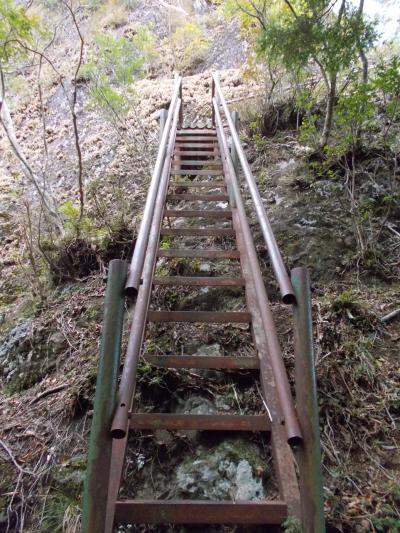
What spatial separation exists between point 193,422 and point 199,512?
0.43 m

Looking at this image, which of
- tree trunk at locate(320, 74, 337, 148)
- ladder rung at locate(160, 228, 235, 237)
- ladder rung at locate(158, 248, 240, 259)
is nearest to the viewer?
ladder rung at locate(158, 248, 240, 259)

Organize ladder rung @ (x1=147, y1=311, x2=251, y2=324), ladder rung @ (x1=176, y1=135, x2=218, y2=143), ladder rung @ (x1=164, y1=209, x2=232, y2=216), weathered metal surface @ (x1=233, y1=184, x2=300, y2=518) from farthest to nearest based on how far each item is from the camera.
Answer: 1. ladder rung @ (x1=176, y1=135, x2=218, y2=143)
2. ladder rung @ (x1=164, y1=209, x2=232, y2=216)
3. ladder rung @ (x1=147, y1=311, x2=251, y2=324)
4. weathered metal surface @ (x1=233, y1=184, x2=300, y2=518)

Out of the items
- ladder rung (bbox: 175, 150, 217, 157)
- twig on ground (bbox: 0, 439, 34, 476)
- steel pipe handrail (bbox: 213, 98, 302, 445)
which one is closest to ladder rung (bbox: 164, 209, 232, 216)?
steel pipe handrail (bbox: 213, 98, 302, 445)

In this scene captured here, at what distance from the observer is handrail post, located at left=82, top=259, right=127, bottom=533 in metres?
1.38

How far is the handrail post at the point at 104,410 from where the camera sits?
4.51 ft

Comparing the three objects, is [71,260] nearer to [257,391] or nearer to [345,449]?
[257,391]

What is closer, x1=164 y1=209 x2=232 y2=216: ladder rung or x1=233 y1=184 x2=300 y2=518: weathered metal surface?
x1=233 y1=184 x2=300 y2=518: weathered metal surface

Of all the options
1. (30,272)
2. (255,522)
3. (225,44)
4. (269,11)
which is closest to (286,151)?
(269,11)

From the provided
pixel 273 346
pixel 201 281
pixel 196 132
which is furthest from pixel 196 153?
pixel 273 346

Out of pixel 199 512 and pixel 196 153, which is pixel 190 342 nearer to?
pixel 199 512

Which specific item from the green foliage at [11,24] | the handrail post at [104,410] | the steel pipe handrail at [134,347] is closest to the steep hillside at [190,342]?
the steel pipe handrail at [134,347]

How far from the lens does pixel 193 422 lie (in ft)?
6.68

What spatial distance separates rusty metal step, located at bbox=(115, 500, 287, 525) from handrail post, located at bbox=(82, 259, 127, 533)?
1.12 feet

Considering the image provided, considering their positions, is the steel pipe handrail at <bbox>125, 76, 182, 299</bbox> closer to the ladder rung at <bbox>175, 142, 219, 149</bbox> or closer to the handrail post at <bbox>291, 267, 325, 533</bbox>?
the handrail post at <bbox>291, 267, 325, 533</bbox>
